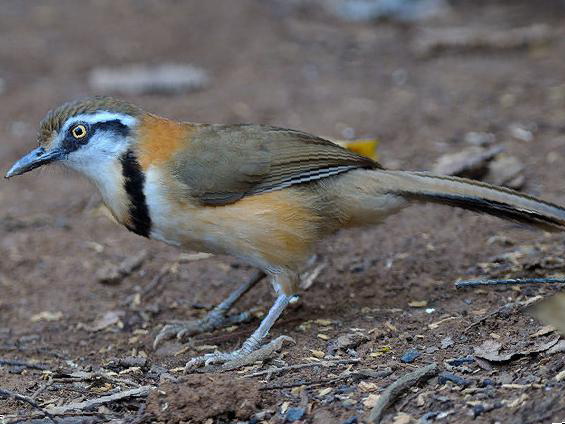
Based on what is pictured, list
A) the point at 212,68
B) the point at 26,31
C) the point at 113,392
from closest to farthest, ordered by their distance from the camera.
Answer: the point at 113,392
the point at 212,68
the point at 26,31

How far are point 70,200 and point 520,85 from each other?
5194 mm

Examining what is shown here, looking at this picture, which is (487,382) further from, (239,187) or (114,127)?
(114,127)

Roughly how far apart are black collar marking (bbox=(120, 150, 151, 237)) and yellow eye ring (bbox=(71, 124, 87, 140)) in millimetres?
301

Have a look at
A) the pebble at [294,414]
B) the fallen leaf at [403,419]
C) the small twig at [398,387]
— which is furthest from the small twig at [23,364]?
the fallen leaf at [403,419]

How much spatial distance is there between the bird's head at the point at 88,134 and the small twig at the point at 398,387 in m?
2.49

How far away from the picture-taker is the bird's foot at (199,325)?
6344 mm

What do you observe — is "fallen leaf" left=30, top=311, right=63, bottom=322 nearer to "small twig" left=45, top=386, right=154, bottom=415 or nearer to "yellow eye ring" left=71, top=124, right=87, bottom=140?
"yellow eye ring" left=71, top=124, right=87, bottom=140

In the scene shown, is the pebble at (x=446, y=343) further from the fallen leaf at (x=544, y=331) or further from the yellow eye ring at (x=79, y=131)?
the yellow eye ring at (x=79, y=131)

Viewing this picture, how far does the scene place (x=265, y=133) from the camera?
6289 mm

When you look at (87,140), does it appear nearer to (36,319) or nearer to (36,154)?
(36,154)

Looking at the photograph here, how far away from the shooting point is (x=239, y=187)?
5969mm

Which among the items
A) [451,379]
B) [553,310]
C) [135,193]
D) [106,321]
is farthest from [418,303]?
[106,321]

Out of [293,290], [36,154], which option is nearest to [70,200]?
[36,154]

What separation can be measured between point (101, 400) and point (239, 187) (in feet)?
5.69
